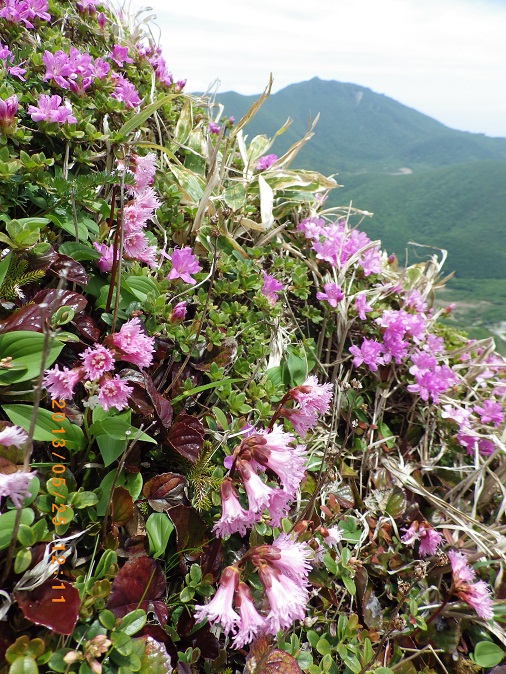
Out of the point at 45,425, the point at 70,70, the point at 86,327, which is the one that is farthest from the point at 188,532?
the point at 70,70

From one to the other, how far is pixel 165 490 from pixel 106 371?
0.46 meters

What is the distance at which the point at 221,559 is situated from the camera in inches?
61.8

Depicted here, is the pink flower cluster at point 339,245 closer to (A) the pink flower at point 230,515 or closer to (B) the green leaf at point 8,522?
(A) the pink flower at point 230,515

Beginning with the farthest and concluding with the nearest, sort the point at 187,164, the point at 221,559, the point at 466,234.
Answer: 1. the point at 466,234
2. the point at 187,164
3. the point at 221,559

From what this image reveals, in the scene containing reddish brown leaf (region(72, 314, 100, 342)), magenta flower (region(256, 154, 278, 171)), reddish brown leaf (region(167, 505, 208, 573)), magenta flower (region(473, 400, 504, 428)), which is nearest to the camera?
reddish brown leaf (region(167, 505, 208, 573))

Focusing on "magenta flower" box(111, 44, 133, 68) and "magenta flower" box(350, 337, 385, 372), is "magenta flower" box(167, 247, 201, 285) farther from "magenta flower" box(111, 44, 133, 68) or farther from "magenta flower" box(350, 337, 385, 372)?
"magenta flower" box(111, 44, 133, 68)

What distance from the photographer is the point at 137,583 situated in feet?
4.45

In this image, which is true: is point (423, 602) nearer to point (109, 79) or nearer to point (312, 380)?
point (312, 380)

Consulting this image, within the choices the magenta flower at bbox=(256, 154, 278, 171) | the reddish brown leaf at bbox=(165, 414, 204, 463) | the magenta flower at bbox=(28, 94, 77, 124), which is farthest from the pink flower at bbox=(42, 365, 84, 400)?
the magenta flower at bbox=(256, 154, 278, 171)

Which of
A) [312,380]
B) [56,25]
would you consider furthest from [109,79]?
[312,380]

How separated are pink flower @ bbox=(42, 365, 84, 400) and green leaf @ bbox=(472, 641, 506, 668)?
2.03 meters

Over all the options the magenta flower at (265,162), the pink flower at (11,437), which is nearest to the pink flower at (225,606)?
the pink flower at (11,437)

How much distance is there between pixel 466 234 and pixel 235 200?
143202 millimetres

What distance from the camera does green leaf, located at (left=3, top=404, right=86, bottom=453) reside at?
1.39 m
